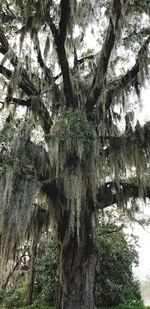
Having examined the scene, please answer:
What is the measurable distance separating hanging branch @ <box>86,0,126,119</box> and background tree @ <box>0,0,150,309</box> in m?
0.02

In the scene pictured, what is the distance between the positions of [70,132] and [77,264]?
87.1 inches

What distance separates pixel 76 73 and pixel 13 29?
1513mm

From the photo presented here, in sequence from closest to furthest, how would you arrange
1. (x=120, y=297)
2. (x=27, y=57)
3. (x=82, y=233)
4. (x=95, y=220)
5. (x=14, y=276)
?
(x=82, y=233), (x=95, y=220), (x=27, y=57), (x=120, y=297), (x=14, y=276)

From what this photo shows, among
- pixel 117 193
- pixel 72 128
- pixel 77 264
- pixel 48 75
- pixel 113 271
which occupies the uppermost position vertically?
pixel 48 75

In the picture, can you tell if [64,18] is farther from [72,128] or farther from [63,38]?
→ [72,128]

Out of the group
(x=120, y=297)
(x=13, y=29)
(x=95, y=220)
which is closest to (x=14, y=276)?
(x=120, y=297)

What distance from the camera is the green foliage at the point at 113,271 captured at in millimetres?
9672

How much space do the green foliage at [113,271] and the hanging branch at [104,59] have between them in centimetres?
471

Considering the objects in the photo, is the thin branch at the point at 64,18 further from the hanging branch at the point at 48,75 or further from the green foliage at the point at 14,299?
the green foliage at the point at 14,299

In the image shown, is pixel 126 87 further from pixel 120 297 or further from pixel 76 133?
pixel 120 297

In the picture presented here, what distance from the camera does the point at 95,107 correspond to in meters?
6.29

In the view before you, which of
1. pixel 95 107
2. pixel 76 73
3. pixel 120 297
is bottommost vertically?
pixel 120 297

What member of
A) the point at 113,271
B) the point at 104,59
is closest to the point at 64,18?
the point at 104,59

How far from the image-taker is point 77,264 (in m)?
5.63
